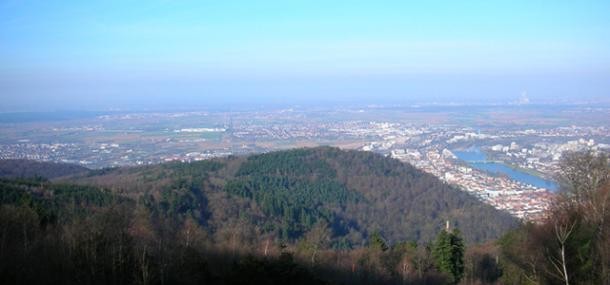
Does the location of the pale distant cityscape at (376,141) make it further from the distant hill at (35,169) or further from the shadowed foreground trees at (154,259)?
the shadowed foreground trees at (154,259)

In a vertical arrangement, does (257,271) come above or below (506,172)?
above

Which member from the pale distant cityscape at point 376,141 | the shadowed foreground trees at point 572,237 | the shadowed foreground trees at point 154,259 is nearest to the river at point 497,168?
the pale distant cityscape at point 376,141

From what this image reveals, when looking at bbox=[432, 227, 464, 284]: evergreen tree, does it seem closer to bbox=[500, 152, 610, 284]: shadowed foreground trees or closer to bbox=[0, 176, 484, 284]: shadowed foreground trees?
bbox=[0, 176, 484, 284]: shadowed foreground trees

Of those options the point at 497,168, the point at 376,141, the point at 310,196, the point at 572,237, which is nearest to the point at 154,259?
the point at 572,237

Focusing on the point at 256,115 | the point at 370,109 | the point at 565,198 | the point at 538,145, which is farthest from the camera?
the point at 370,109

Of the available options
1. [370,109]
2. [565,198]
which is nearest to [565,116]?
[370,109]

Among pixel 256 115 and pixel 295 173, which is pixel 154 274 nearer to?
pixel 295 173

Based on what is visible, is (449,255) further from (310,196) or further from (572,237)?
(310,196)
